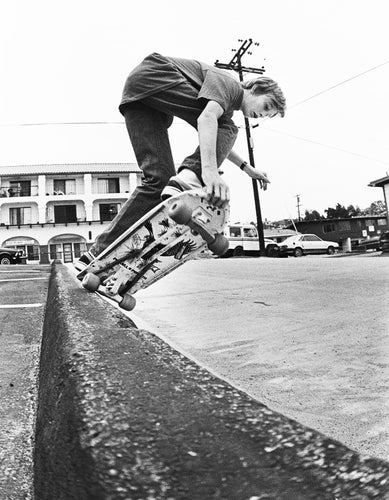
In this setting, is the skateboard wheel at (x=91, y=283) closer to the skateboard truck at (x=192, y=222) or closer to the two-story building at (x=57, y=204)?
the skateboard truck at (x=192, y=222)

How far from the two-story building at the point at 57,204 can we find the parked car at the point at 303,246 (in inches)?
586

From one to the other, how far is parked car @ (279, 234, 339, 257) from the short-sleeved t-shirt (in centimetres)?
2255

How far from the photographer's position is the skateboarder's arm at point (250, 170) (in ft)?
6.74

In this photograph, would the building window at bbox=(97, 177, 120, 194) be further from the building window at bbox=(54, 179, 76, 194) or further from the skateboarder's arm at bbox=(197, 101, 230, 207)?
the skateboarder's arm at bbox=(197, 101, 230, 207)

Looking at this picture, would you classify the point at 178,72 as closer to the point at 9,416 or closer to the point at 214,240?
the point at 214,240

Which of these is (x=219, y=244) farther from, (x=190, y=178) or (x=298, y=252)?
(x=298, y=252)

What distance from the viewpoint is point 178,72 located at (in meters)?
1.73

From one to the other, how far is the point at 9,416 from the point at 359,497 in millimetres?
771

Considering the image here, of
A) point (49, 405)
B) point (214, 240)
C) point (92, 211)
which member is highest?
point (92, 211)

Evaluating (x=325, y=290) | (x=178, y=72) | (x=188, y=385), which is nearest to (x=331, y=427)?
(x=188, y=385)

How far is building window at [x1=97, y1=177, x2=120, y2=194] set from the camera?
115 feet

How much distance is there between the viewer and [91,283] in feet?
5.88

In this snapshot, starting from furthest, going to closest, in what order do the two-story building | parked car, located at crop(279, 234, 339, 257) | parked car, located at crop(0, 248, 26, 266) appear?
the two-story building, parked car, located at crop(279, 234, 339, 257), parked car, located at crop(0, 248, 26, 266)

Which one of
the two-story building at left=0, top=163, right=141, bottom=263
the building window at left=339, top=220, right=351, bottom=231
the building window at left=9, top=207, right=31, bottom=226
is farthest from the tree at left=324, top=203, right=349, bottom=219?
the building window at left=9, top=207, right=31, bottom=226
